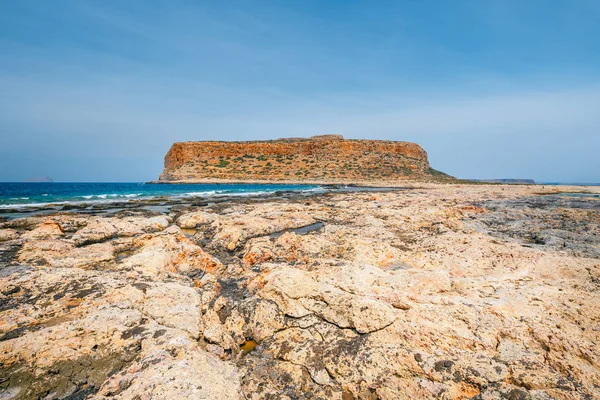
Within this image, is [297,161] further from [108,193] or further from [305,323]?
[305,323]

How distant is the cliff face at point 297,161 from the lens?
263ft

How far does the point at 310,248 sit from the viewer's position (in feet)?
28.5

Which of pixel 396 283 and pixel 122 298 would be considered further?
pixel 396 283

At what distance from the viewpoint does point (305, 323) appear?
209 inches

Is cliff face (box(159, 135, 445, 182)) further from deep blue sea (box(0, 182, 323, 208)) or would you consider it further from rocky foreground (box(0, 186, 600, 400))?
rocky foreground (box(0, 186, 600, 400))

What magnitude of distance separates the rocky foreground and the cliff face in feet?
225

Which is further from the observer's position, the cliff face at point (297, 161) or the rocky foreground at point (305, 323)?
the cliff face at point (297, 161)

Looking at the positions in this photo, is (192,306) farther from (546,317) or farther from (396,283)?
(546,317)

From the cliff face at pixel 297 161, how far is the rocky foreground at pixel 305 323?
225 ft

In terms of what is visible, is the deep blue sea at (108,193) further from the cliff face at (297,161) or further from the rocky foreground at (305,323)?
the rocky foreground at (305,323)

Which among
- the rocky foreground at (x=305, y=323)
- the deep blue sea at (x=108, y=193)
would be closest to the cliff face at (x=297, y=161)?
the deep blue sea at (x=108, y=193)

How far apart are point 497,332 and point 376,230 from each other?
6.10 meters

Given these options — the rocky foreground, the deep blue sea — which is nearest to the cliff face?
the deep blue sea

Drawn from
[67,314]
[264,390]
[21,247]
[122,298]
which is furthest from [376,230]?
[21,247]
